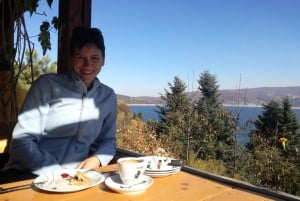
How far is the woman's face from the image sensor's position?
4.83 ft

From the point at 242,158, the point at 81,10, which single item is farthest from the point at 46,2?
the point at 242,158

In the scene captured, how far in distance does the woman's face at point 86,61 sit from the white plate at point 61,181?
0.57m

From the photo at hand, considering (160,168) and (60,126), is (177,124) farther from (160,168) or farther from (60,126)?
(160,168)

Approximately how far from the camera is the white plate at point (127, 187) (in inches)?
35.1

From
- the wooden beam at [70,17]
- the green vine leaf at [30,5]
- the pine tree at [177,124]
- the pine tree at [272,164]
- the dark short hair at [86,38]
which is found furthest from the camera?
the pine tree at [177,124]

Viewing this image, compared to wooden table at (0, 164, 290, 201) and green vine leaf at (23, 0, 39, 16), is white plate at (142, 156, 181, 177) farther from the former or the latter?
green vine leaf at (23, 0, 39, 16)

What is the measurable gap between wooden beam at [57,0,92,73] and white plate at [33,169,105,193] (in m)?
1.35

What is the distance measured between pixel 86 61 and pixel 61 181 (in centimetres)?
67

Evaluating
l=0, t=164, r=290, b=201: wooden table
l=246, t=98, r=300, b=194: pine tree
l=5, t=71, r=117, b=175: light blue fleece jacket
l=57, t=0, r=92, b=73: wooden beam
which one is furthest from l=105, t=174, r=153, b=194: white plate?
l=246, t=98, r=300, b=194: pine tree

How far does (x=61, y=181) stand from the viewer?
97cm

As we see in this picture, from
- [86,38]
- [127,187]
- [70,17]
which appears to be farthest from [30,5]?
[127,187]

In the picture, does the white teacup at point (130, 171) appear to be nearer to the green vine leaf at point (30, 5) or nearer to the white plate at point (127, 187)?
the white plate at point (127, 187)

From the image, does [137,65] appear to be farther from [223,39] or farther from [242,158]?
[242,158]

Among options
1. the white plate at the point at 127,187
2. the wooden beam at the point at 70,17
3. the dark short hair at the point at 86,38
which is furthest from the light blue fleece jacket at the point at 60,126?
the wooden beam at the point at 70,17
